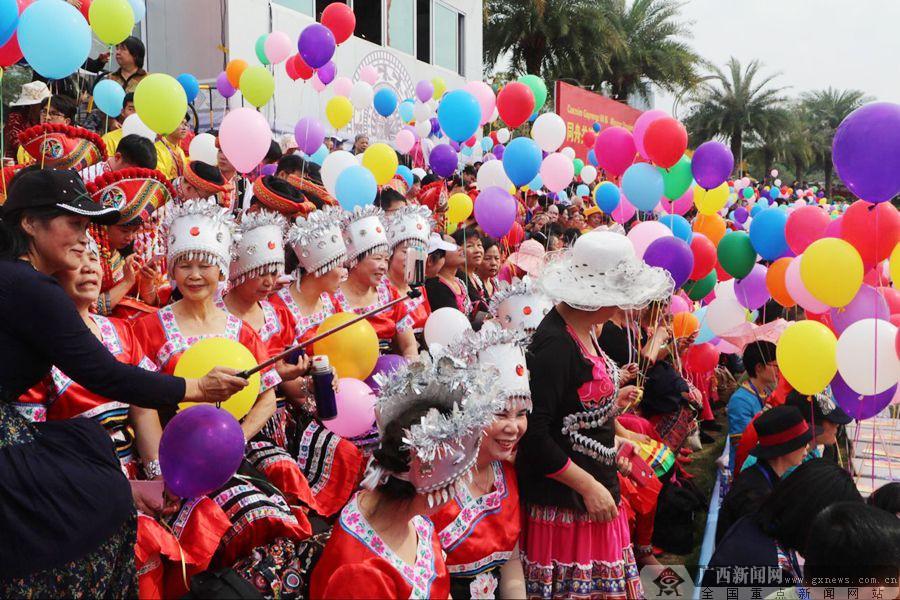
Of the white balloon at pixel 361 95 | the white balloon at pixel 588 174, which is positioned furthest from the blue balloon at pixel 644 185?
the white balloon at pixel 588 174

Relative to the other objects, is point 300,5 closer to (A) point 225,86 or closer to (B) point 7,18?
(A) point 225,86

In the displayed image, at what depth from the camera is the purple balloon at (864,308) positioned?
415 centimetres

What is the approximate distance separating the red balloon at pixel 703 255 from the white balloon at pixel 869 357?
1.50 metres

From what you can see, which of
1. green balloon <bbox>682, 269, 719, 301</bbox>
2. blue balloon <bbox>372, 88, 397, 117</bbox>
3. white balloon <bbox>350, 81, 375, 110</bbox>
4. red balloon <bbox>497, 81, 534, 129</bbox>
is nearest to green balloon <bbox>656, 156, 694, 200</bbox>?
green balloon <bbox>682, 269, 719, 301</bbox>

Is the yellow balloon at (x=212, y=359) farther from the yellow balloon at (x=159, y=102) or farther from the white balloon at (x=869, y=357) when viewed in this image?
the yellow balloon at (x=159, y=102)

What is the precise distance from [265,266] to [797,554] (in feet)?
8.26

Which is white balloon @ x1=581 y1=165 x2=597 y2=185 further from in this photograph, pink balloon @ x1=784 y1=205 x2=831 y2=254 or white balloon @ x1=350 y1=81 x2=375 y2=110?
pink balloon @ x1=784 y1=205 x2=831 y2=254

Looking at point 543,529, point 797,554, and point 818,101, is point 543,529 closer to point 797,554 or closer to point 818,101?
point 797,554

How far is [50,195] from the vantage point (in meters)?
2.25

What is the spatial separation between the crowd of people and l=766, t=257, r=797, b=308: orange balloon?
589 mm

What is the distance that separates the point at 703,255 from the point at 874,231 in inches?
51.9

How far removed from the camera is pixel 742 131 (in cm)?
3519

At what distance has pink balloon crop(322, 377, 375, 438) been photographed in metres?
3.33

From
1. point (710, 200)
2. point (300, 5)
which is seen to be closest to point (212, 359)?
point (710, 200)
